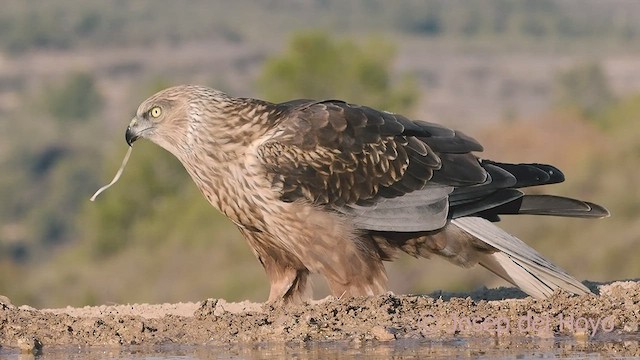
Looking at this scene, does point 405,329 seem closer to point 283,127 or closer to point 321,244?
point 321,244

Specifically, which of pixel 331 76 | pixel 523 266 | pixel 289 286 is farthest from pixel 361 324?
pixel 331 76

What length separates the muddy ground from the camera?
324 inches

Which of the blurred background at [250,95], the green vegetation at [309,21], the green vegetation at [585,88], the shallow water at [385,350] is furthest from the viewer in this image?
the green vegetation at [309,21]

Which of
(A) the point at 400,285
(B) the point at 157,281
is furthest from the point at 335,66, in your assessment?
(A) the point at 400,285

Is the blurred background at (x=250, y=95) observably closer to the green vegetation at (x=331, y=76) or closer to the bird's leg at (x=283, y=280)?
the green vegetation at (x=331, y=76)

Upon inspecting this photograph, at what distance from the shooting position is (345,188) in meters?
9.15

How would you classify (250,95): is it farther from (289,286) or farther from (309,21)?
(289,286)

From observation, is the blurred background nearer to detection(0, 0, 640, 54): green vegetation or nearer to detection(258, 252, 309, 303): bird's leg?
detection(0, 0, 640, 54): green vegetation

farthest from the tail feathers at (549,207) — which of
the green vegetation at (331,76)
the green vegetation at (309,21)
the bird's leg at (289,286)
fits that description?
the green vegetation at (309,21)

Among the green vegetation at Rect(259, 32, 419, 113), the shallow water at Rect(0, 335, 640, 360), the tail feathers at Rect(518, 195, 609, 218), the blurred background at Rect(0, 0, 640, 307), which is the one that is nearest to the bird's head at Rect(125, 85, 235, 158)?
the shallow water at Rect(0, 335, 640, 360)

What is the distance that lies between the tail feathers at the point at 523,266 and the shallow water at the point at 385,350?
1057 mm

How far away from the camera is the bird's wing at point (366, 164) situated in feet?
29.6

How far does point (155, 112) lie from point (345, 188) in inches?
57.0

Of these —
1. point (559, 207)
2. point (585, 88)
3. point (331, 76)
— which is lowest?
point (559, 207)
